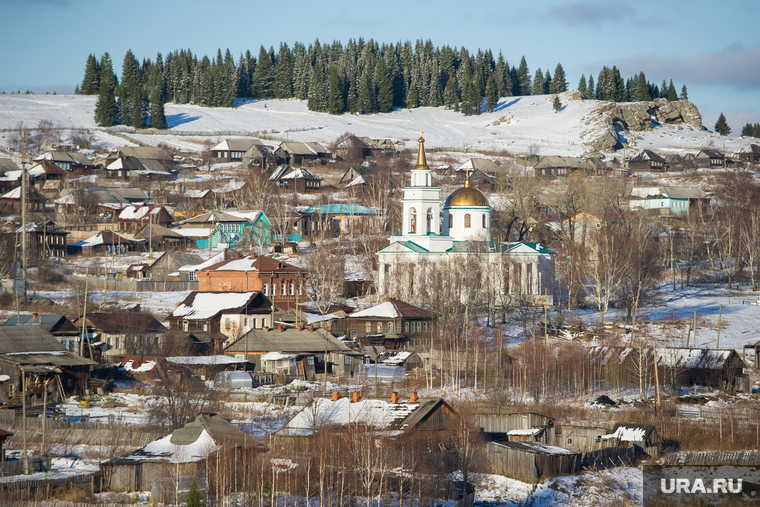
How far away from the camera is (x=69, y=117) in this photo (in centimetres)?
12119

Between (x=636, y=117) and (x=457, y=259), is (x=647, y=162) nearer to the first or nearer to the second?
(x=636, y=117)

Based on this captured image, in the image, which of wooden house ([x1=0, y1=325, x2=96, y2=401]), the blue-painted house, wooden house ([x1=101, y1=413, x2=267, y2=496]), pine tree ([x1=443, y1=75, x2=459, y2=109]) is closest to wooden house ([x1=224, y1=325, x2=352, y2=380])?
wooden house ([x1=0, y1=325, x2=96, y2=401])

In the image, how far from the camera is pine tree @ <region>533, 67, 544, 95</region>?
156250mm

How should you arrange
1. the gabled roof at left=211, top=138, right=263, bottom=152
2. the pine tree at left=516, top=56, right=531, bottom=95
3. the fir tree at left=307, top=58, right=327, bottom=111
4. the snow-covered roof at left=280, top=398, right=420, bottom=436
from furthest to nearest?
the pine tree at left=516, top=56, right=531, bottom=95
the fir tree at left=307, top=58, right=327, bottom=111
the gabled roof at left=211, top=138, right=263, bottom=152
the snow-covered roof at left=280, top=398, right=420, bottom=436

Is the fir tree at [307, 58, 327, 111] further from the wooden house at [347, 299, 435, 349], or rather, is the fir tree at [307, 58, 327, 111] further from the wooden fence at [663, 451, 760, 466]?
the wooden fence at [663, 451, 760, 466]

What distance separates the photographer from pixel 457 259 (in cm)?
5494

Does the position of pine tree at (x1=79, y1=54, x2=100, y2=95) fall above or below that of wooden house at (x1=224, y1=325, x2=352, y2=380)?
above

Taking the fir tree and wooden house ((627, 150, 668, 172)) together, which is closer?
wooden house ((627, 150, 668, 172))

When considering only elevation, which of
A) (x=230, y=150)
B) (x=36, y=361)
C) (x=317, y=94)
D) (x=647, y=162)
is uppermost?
(x=317, y=94)

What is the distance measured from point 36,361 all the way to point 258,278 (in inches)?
826

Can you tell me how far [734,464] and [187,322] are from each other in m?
27.9

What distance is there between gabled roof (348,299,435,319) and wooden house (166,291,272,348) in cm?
483

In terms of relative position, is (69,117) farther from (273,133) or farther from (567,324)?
(567,324)

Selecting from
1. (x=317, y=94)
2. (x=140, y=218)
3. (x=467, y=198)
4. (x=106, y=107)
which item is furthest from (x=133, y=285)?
(x=317, y=94)
